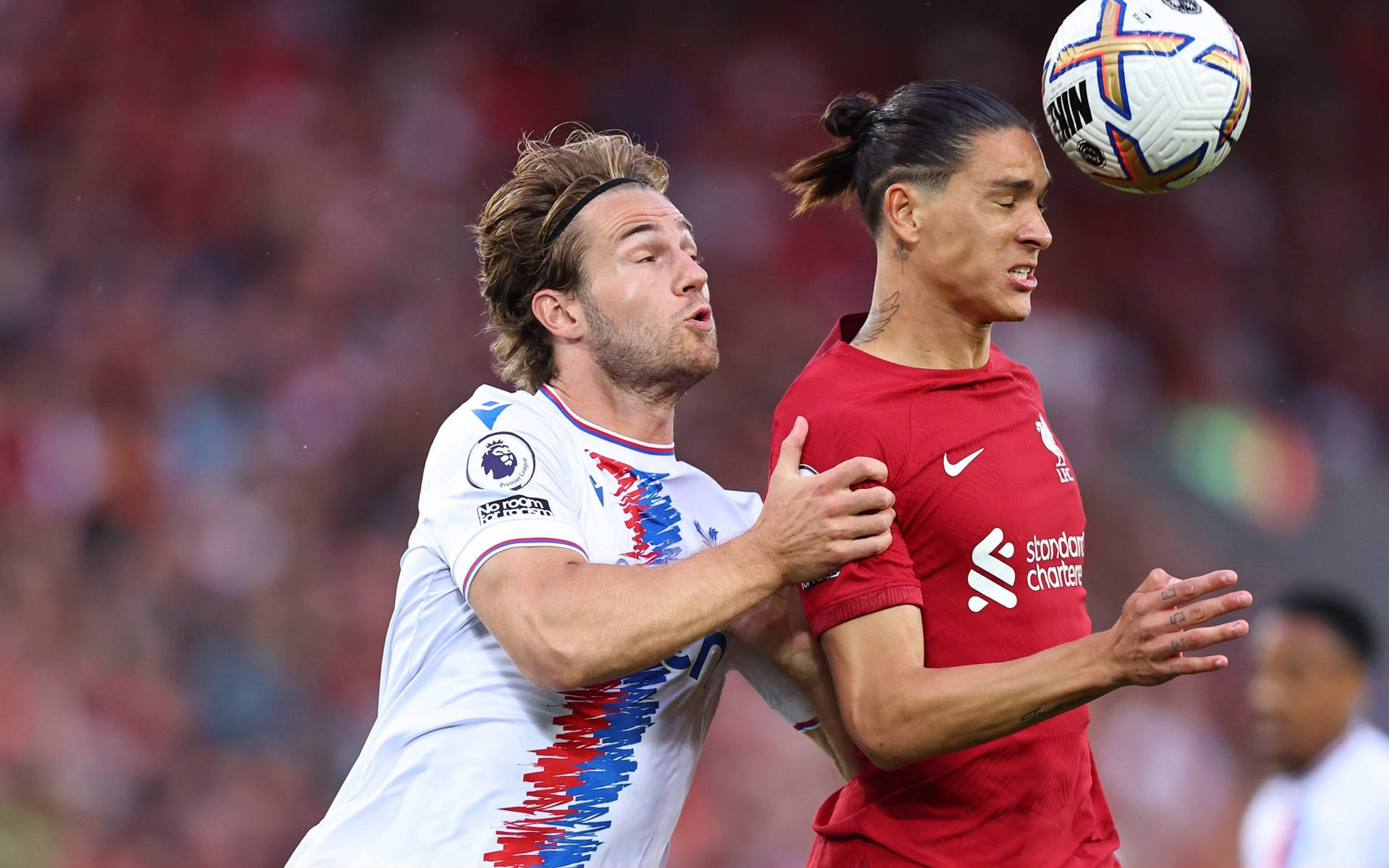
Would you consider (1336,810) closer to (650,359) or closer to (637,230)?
(650,359)

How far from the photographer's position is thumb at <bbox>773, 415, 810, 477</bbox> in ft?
9.39

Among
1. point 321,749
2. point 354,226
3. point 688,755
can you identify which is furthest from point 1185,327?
point 688,755

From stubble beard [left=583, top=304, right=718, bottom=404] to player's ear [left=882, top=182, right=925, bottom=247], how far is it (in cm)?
68

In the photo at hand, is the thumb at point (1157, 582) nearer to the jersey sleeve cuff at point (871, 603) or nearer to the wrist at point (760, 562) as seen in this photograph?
the jersey sleeve cuff at point (871, 603)

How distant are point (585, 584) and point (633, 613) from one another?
0.13 metres

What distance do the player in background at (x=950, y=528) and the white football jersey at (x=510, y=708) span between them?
0.47 metres

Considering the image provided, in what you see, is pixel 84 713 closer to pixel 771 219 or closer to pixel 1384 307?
pixel 771 219

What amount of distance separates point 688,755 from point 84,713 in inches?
199

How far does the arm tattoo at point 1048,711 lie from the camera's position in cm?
249

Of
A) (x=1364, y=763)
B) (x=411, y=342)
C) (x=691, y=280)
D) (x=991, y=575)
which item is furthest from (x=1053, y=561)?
(x=411, y=342)

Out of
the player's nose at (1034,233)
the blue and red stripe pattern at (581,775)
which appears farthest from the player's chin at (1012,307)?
the blue and red stripe pattern at (581,775)

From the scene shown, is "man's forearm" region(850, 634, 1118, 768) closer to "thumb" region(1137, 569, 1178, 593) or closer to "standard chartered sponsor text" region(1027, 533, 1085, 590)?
"thumb" region(1137, 569, 1178, 593)

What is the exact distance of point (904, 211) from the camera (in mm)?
3107

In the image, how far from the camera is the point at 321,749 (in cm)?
736
